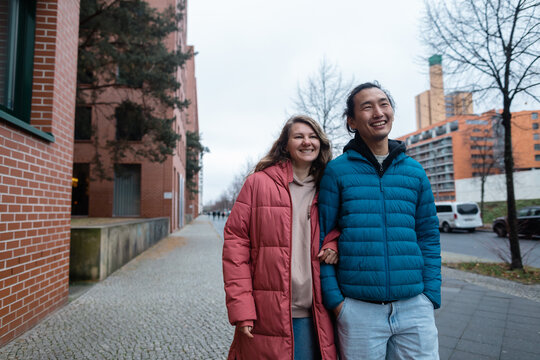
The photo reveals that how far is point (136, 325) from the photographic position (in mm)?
3900

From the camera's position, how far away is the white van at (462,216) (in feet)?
65.6

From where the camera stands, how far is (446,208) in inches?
818

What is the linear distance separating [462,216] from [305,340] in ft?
69.9

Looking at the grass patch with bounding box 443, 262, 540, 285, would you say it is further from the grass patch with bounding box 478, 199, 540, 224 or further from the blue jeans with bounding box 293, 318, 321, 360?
the grass patch with bounding box 478, 199, 540, 224

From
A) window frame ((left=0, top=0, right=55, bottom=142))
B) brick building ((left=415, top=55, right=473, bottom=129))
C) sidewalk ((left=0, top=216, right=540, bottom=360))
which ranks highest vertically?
brick building ((left=415, top=55, right=473, bottom=129))

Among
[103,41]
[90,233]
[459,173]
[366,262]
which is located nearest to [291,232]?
[366,262]

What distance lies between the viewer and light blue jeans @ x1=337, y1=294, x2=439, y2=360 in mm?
1668

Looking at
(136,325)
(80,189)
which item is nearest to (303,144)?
(136,325)

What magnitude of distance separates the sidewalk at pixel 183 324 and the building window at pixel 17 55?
236 centimetres

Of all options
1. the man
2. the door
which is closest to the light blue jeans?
the man

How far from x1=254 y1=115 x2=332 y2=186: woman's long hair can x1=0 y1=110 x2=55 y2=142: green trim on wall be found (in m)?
2.55

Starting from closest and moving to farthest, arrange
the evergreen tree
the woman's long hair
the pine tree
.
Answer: the woman's long hair
the pine tree
the evergreen tree

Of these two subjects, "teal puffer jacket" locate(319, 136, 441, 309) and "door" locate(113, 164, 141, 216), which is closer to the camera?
"teal puffer jacket" locate(319, 136, 441, 309)

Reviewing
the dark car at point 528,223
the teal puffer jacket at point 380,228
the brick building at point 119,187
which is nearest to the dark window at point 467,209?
the dark car at point 528,223
